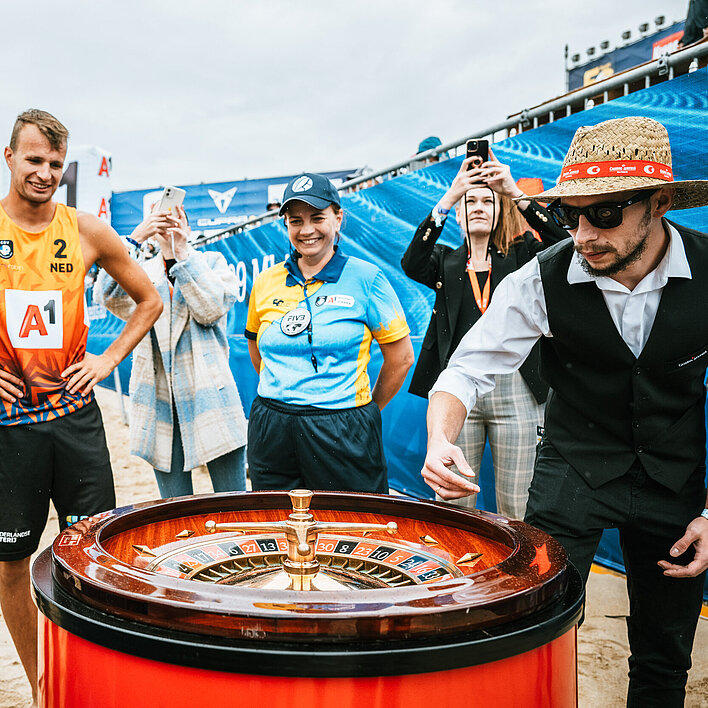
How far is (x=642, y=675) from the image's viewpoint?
2.07 metres

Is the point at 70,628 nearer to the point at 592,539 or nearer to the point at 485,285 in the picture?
the point at 592,539

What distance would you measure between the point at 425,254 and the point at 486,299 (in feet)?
1.18

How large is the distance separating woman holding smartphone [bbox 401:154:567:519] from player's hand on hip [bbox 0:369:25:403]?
5.82 ft

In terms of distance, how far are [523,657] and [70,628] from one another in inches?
25.6

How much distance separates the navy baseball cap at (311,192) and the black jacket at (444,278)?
552mm

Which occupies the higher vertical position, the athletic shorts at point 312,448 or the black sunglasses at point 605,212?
the black sunglasses at point 605,212

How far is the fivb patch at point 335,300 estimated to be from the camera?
2854 millimetres

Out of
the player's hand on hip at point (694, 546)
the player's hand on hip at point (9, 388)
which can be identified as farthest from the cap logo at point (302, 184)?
the player's hand on hip at point (694, 546)

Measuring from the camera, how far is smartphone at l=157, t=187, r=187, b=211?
346 cm

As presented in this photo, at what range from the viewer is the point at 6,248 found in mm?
2494

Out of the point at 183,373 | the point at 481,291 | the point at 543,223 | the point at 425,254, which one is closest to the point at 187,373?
the point at 183,373

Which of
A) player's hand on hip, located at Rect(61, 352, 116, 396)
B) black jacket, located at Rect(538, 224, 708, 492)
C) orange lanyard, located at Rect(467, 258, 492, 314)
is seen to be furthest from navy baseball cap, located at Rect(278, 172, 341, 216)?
black jacket, located at Rect(538, 224, 708, 492)

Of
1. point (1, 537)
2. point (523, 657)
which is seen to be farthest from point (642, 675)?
point (1, 537)

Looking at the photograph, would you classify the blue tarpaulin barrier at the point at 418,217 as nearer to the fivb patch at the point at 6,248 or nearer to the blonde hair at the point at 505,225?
the blonde hair at the point at 505,225
